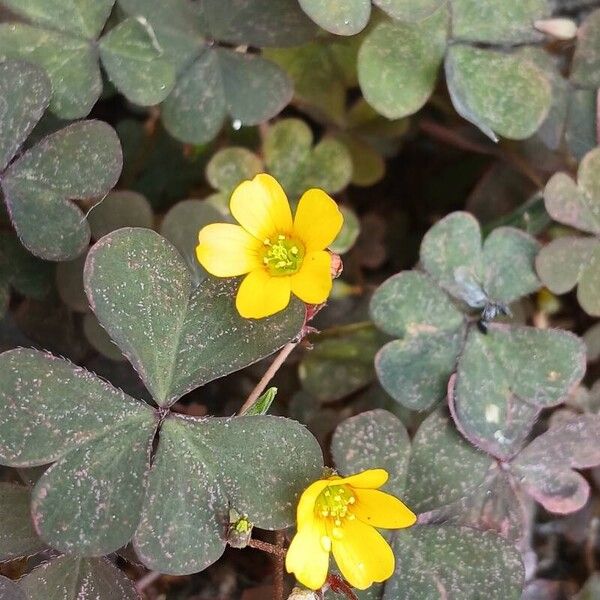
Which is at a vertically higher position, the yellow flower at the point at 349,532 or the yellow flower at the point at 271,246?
the yellow flower at the point at 271,246

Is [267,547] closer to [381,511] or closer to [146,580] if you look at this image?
[381,511]

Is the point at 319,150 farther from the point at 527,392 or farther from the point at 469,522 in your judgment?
the point at 469,522

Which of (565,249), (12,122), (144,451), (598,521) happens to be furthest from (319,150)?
(598,521)

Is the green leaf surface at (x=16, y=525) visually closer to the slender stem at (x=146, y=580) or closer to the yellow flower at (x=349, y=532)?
the slender stem at (x=146, y=580)

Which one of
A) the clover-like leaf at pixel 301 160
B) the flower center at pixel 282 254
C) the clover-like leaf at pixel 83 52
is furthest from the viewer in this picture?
the clover-like leaf at pixel 301 160

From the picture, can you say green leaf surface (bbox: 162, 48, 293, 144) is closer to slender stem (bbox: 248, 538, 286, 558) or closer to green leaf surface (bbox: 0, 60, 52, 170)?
green leaf surface (bbox: 0, 60, 52, 170)

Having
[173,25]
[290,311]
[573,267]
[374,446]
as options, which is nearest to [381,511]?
[374,446]

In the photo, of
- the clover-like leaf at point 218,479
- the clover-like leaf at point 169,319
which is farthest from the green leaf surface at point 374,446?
the clover-like leaf at point 169,319
